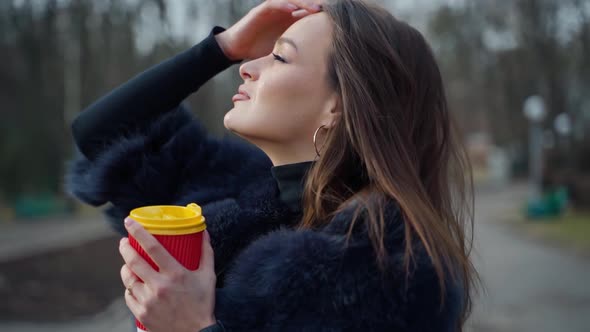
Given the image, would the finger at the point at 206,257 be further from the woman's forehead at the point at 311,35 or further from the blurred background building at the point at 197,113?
the blurred background building at the point at 197,113

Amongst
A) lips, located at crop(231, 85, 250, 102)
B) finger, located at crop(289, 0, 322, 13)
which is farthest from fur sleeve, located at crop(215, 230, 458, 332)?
finger, located at crop(289, 0, 322, 13)

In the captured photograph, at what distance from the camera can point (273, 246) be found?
3.84 feet

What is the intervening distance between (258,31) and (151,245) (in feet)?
3.20

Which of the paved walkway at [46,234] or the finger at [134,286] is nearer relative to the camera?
the finger at [134,286]

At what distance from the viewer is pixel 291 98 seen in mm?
1431

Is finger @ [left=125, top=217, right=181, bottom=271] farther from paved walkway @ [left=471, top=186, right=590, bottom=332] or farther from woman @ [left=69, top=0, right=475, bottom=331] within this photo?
paved walkway @ [left=471, top=186, right=590, bottom=332]

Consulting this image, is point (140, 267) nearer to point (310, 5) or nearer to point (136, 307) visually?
point (136, 307)

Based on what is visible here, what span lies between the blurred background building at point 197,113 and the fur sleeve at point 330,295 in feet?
6.11

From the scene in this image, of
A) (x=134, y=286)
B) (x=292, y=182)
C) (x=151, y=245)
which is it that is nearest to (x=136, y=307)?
(x=134, y=286)

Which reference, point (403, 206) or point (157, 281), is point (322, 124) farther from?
point (157, 281)

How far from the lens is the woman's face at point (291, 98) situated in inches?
56.1

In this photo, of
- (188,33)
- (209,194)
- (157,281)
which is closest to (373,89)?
(209,194)

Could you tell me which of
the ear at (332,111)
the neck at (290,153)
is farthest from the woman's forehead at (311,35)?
the neck at (290,153)

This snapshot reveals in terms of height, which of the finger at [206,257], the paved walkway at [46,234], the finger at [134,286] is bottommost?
the paved walkway at [46,234]
